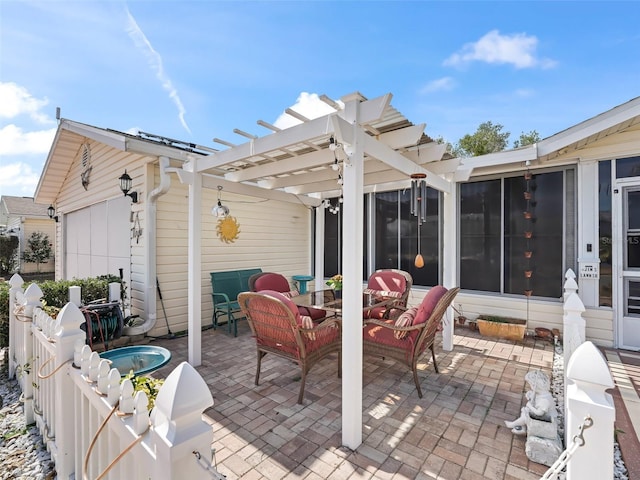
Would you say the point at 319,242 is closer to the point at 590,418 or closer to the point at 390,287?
the point at 390,287

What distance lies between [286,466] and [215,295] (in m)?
3.80

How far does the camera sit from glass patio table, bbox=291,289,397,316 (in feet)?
12.3

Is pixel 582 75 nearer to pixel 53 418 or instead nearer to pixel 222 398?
pixel 222 398

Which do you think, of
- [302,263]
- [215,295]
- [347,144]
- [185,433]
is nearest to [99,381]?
[185,433]

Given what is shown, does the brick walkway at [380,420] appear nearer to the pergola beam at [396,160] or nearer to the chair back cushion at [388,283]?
the chair back cushion at [388,283]

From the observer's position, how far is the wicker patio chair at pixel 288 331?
2.97 m

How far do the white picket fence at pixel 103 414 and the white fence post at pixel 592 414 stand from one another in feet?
4.25

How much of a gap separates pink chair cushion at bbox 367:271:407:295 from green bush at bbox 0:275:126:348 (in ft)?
14.9

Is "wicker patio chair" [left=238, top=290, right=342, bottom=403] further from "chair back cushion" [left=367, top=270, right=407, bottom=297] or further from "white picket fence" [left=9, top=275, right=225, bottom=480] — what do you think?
"chair back cushion" [left=367, top=270, right=407, bottom=297]

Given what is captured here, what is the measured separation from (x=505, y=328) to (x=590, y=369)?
4.45 m

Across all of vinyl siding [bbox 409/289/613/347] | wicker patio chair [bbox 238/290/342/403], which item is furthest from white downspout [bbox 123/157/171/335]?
vinyl siding [bbox 409/289/613/347]

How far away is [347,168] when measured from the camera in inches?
94.3

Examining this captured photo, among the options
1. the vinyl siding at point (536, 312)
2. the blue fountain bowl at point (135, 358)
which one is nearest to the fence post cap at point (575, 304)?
the vinyl siding at point (536, 312)

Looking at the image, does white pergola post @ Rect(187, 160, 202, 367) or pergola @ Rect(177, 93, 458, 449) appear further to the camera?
white pergola post @ Rect(187, 160, 202, 367)
